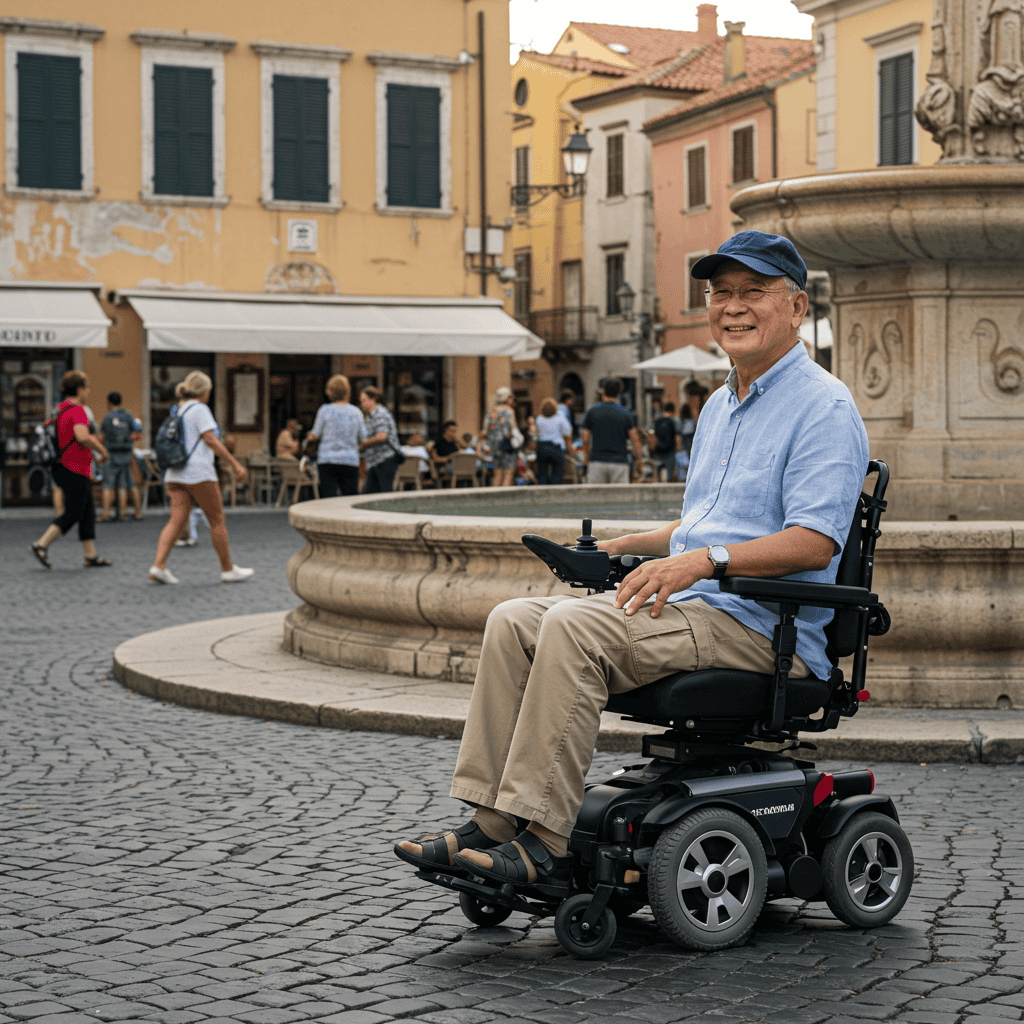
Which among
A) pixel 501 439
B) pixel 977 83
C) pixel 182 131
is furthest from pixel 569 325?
pixel 977 83

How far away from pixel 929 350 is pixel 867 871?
17.1ft

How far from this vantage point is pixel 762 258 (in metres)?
3.76

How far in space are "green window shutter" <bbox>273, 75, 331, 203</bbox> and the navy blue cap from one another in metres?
23.3

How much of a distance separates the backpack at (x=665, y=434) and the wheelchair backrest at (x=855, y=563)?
63.6 feet

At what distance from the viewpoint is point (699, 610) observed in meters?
3.67

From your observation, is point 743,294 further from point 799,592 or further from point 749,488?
point 799,592

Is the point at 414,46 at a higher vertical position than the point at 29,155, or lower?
higher

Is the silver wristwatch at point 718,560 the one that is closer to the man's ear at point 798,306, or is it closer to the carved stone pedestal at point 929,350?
the man's ear at point 798,306

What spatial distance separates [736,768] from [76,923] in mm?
1638

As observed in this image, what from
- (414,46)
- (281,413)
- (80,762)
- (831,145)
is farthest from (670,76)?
(80,762)

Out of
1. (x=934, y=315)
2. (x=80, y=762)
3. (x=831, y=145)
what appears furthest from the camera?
(x=831, y=145)

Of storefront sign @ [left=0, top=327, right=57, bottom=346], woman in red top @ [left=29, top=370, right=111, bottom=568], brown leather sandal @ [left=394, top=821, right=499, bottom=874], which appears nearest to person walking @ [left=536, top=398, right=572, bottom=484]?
woman in red top @ [left=29, top=370, right=111, bottom=568]

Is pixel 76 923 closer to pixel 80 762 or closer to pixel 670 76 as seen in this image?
pixel 80 762

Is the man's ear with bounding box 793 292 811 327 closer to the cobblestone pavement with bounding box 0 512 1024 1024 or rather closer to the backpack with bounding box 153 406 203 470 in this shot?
the cobblestone pavement with bounding box 0 512 1024 1024
